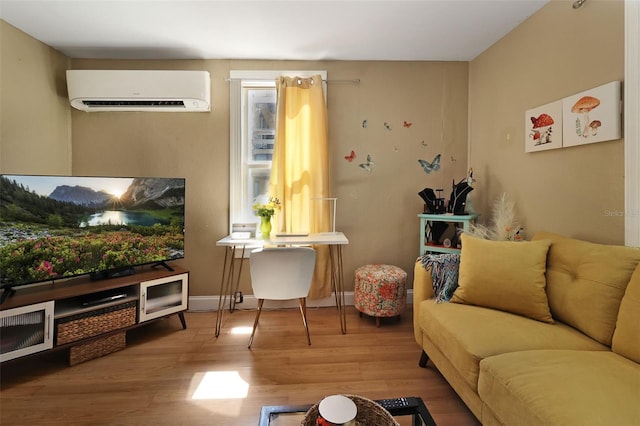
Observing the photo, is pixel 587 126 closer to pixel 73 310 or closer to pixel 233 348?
pixel 233 348

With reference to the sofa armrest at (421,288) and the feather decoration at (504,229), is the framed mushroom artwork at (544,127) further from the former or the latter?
the sofa armrest at (421,288)

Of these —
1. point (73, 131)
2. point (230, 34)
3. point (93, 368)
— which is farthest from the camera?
point (73, 131)

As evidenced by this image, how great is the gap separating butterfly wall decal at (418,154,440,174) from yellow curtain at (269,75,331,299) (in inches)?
37.9

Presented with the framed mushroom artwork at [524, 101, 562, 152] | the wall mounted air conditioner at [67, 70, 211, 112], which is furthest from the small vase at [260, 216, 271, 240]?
the framed mushroom artwork at [524, 101, 562, 152]

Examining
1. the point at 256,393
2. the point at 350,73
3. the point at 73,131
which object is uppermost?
the point at 350,73

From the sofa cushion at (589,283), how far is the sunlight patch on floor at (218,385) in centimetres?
174

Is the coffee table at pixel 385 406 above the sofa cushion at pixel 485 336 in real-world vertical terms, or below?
below

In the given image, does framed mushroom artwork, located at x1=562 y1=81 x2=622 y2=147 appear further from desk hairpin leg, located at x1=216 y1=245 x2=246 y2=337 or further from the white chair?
desk hairpin leg, located at x1=216 y1=245 x2=246 y2=337

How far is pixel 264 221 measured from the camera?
255 cm

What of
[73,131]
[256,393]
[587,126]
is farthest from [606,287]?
[73,131]

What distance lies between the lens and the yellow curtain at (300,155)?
2717mm

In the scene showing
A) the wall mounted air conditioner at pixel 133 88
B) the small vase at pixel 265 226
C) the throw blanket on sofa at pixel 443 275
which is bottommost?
the throw blanket on sofa at pixel 443 275

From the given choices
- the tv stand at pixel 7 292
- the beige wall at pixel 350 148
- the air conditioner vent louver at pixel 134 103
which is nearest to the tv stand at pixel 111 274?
the tv stand at pixel 7 292

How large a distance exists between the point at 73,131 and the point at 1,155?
67cm
